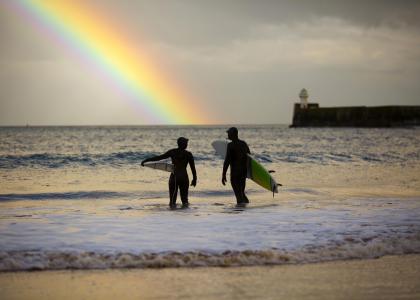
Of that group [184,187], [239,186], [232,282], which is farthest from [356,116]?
[232,282]

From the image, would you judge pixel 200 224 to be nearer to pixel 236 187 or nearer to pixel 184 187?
pixel 184 187

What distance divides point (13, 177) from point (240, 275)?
17.9m

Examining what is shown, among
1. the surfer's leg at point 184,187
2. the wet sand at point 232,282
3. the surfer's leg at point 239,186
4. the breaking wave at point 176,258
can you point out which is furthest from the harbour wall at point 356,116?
the wet sand at point 232,282

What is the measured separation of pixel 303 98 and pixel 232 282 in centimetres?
12488

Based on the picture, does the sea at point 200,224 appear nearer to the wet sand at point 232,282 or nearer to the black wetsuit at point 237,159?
the wet sand at point 232,282

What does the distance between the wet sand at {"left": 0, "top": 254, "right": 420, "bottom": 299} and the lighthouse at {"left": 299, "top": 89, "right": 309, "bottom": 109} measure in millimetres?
121646

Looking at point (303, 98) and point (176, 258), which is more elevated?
point (303, 98)

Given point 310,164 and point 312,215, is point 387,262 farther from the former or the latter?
point 310,164

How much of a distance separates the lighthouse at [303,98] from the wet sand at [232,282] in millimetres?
121646

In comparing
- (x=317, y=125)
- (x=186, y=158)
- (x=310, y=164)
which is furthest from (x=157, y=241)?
(x=317, y=125)

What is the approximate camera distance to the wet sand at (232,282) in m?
5.14

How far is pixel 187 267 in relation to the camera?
6.33 m

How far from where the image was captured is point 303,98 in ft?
420

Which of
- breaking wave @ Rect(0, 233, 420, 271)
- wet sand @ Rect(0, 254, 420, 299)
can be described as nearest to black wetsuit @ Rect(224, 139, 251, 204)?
breaking wave @ Rect(0, 233, 420, 271)
